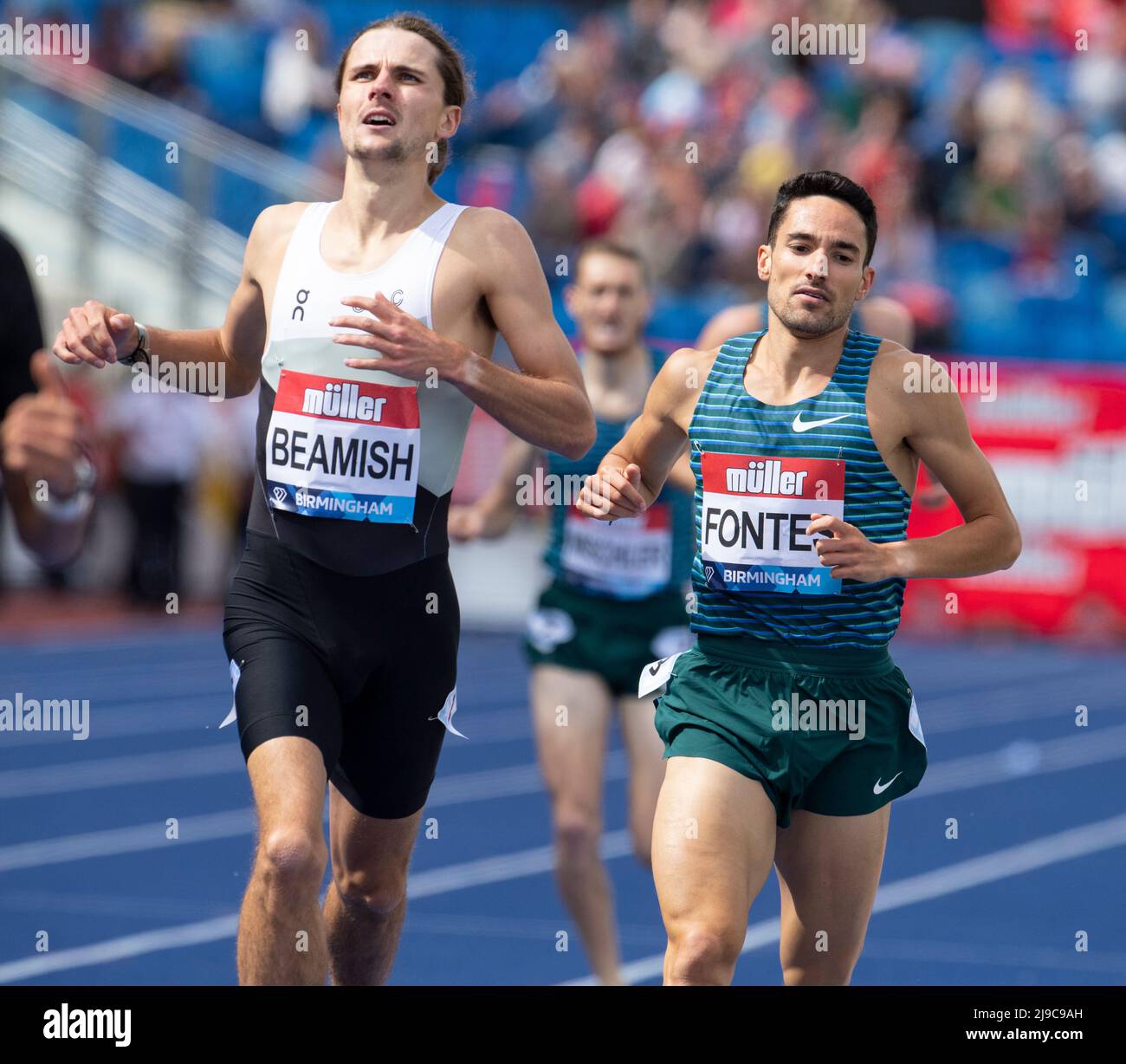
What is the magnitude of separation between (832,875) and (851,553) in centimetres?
85

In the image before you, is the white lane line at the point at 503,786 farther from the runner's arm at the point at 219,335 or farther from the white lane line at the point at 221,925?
the runner's arm at the point at 219,335

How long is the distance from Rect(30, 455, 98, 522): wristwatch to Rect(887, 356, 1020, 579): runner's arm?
1.93 m

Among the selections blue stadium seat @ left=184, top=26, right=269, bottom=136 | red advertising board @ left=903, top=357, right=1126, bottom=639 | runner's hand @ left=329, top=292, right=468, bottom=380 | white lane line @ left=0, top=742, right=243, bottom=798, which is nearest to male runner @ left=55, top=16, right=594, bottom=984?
runner's hand @ left=329, top=292, right=468, bottom=380

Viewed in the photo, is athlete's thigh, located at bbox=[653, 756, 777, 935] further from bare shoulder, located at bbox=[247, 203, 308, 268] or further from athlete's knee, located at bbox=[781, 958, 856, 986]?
bare shoulder, located at bbox=[247, 203, 308, 268]

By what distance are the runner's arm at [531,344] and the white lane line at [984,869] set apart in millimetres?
2811

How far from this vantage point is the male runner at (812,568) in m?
4.66

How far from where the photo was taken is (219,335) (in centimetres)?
545

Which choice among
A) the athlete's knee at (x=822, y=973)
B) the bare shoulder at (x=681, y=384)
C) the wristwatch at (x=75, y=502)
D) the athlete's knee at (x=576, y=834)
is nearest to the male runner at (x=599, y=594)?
the athlete's knee at (x=576, y=834)

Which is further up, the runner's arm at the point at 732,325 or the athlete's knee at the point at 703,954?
the runner's arm at the point at 732,325

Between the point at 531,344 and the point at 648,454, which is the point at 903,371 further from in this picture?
the point at 531,344

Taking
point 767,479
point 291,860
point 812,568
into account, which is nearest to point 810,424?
point 767,479

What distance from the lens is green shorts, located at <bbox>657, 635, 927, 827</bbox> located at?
4645 mm

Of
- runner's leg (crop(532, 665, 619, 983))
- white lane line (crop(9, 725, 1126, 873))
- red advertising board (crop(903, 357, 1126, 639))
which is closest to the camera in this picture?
runner's leg (crop(532, 665, 619, 983))
